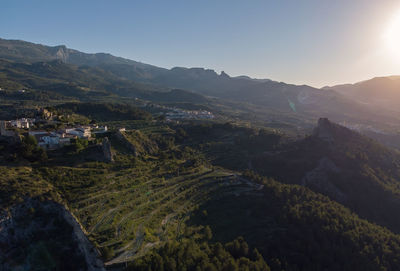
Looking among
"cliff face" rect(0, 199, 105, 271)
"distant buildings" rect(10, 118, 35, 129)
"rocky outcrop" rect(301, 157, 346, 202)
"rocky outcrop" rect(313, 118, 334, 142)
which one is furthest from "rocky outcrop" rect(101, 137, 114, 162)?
"rocky outcrop" rect(313, 118, 334, 142)

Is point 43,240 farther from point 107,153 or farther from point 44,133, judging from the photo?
point 44,133

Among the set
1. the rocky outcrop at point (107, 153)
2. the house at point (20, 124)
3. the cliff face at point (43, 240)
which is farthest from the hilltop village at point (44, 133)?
the cliff face at point (43, 240)

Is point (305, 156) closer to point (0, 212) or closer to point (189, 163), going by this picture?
point (189, 163)

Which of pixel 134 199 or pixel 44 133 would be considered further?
pixel 44 133

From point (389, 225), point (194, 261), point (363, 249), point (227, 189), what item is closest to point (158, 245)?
point (194, 261)

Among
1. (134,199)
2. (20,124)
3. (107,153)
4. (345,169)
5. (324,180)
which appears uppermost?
(20,124)

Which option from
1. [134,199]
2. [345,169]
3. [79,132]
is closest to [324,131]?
[345,169]

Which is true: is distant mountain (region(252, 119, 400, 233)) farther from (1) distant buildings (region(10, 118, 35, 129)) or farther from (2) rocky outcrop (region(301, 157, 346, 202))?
(1) distant buildings (region(10, 118, 35, 129))

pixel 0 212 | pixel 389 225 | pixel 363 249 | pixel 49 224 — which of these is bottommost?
pixel 389 225

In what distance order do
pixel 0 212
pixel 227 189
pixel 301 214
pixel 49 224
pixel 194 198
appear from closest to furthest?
pixel 0 212, pixel 49 224, pixel 301 214, pixel 194 198, pixel 227 189
